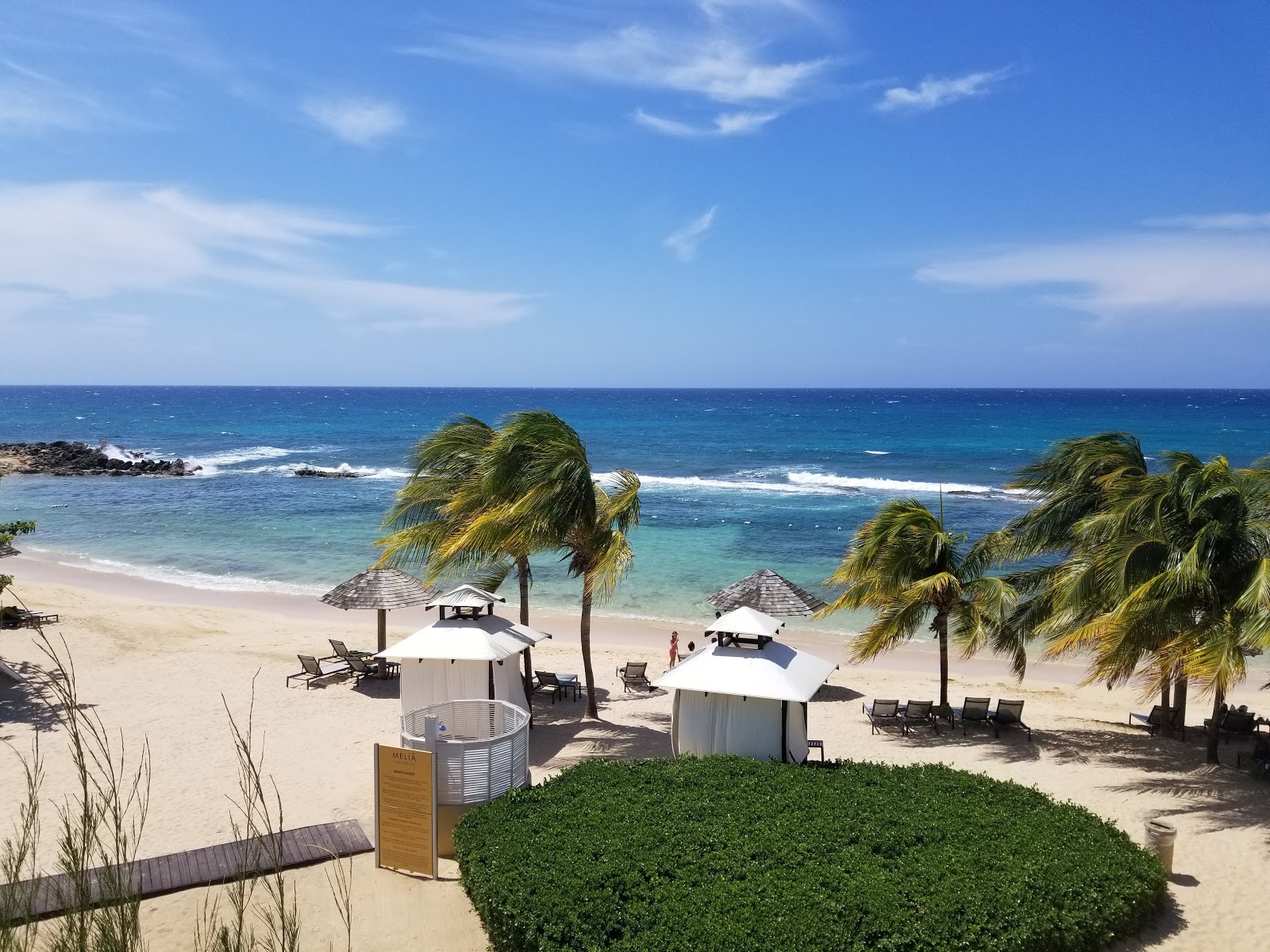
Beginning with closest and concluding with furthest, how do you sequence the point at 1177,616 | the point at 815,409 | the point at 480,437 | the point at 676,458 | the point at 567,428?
the point at 1177,616 < the point at 567,428 < the point at 480,437 < the point at 676,458 < the point at 815,409

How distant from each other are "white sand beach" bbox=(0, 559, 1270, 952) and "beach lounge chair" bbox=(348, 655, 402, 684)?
0.37 meters

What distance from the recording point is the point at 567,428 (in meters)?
13.1

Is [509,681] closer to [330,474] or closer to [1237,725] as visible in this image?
[1237,725]

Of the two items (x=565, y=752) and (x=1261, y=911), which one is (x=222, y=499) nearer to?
(x=565, y=752)

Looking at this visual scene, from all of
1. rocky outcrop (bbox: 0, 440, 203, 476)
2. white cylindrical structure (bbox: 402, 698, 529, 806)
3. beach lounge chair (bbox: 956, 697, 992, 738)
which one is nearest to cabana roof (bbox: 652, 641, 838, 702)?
white cylindrical structure (bbox: 402, 698, 529, 806)

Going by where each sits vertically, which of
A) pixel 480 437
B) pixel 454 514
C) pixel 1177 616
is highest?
pixel 480 437

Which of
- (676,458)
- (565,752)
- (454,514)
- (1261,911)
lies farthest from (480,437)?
(676,458)

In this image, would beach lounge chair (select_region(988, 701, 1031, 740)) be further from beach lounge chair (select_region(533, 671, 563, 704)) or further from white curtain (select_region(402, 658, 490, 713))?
white curtain (select_region(402, 658, 490, 713))

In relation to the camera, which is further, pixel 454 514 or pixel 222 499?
pixel 222 499

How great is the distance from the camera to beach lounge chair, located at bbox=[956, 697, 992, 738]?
13547 millimetres

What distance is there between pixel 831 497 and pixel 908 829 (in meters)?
36.5

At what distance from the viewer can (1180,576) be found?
32.1ft

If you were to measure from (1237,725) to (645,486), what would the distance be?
1565 inches

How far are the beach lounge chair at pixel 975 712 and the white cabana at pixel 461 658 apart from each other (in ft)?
22.3
